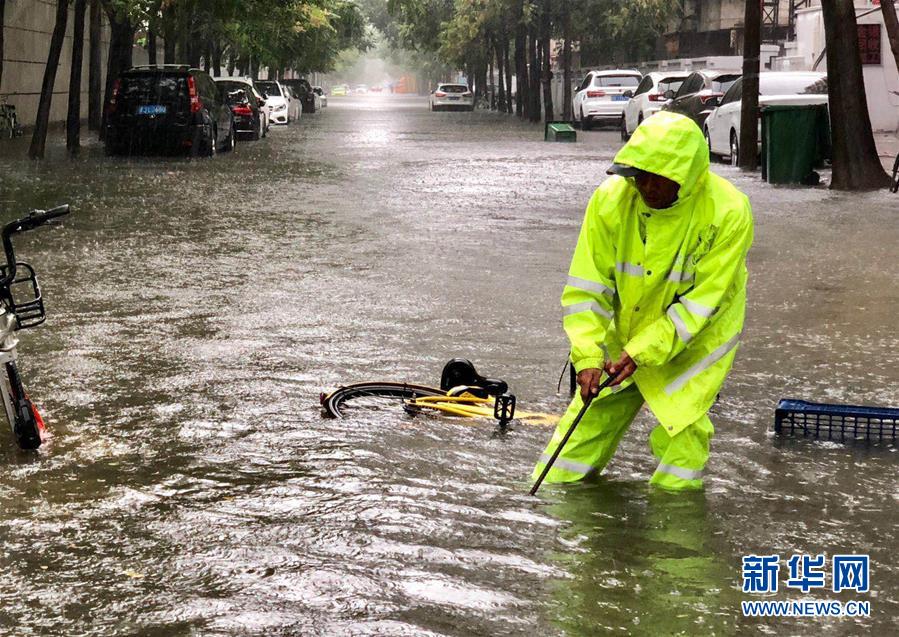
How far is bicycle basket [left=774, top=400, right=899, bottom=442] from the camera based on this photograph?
6.36m

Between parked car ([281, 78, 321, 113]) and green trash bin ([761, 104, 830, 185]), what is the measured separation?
3911cm

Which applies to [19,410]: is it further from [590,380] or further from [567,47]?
[567,47]

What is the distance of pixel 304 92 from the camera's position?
60.0m

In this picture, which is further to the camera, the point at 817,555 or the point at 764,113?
the point at 764,113

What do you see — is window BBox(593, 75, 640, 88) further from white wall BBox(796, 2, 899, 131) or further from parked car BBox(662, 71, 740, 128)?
parked car BBox(662, 71, 740, 128)

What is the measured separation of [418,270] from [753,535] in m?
6.76

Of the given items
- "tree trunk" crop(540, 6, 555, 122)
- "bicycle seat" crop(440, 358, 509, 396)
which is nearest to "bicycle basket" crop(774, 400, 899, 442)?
"bicycle seat" crop(440, 358, 509, 396)

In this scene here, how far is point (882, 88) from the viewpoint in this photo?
35.1 m

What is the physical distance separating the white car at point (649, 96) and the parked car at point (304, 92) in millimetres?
27061

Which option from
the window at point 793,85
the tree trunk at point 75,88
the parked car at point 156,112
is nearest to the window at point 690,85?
the window at point 793,85

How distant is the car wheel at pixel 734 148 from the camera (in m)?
23.9

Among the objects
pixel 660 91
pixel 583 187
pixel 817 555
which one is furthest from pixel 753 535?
pixel 660 91

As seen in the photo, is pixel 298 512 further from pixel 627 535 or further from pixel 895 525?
pixel 895 525

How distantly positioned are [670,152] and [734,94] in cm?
2039
